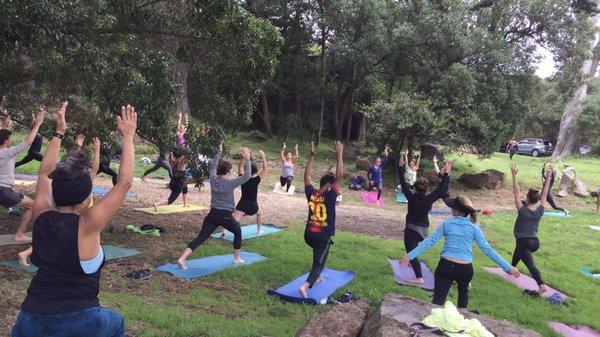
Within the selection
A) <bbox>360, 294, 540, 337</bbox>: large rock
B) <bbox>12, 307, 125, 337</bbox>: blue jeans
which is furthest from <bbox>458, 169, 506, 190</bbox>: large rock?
<bbox>12, 307, 125, 337</bbox>: blue jeans

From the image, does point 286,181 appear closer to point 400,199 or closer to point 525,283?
point 400,199

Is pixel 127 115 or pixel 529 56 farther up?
pixel 529 56

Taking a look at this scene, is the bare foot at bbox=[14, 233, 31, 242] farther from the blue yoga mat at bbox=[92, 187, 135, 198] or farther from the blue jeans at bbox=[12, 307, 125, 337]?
the blue jeans at bbox=[12, 307, 125, 337]

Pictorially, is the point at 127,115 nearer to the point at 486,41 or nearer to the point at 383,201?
the point at 383,201

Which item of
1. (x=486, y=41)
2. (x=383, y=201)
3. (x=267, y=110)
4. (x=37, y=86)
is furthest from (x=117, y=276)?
(x=267, y=110)

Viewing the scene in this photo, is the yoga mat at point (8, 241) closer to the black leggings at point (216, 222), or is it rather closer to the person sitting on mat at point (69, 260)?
the black leggings at point (216, 222)

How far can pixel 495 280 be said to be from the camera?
29.1ft

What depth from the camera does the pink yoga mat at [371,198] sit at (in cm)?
1875

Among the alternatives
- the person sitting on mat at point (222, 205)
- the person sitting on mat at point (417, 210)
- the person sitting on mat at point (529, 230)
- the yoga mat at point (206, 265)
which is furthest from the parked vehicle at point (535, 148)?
the person sitting on mat at point (222, 205)

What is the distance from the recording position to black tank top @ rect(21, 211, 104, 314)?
2910mm

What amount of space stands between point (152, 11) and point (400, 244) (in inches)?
269

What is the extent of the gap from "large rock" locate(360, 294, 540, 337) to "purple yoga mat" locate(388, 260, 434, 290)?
3.00m

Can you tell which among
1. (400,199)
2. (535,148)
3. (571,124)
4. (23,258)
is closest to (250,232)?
(23,258)

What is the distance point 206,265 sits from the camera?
8.20 m
